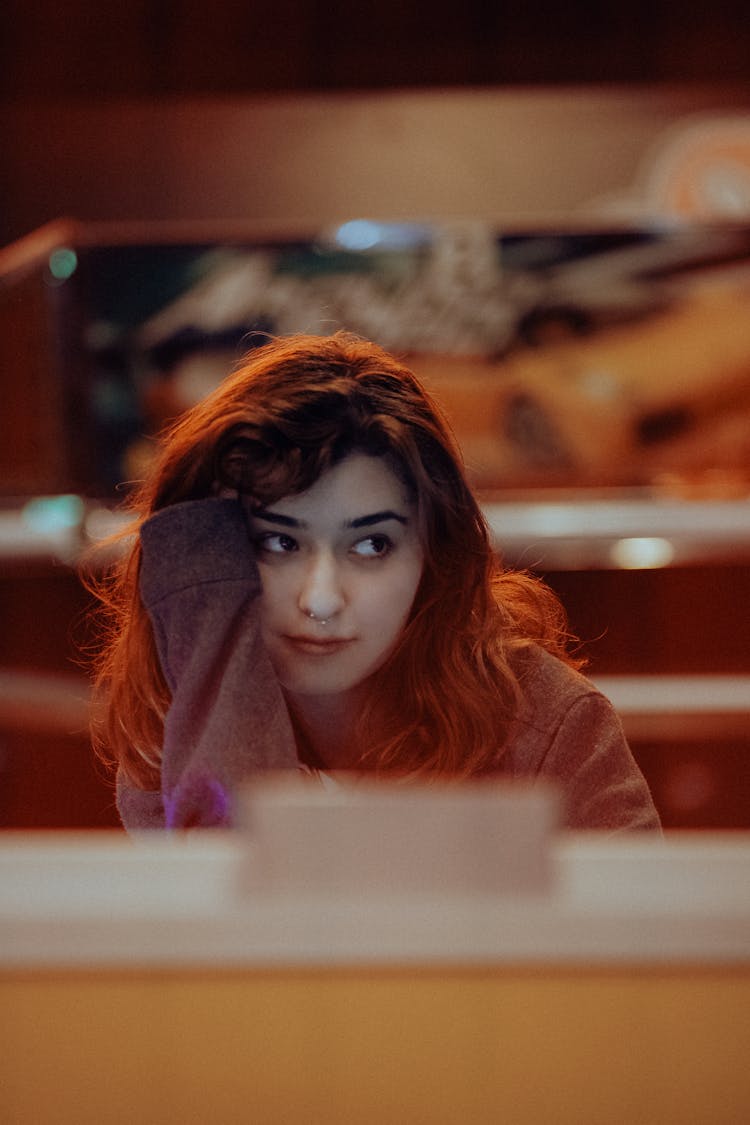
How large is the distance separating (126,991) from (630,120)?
6.87 ft

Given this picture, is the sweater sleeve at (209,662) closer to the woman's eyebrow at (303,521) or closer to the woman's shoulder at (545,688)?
the woman's eyebrow at (303,521)

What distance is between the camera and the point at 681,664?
233 centimetres

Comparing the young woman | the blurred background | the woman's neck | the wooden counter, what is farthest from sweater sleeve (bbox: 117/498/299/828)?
the blurred background

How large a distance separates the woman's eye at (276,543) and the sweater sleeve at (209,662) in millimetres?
12

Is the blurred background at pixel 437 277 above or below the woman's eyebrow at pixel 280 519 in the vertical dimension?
above

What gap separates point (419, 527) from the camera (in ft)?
2.97

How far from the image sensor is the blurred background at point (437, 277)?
1889 mm

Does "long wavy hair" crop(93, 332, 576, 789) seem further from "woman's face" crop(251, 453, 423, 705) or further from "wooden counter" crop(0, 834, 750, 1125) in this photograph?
"wooden counter" crop(0, 834, 750, 1125)

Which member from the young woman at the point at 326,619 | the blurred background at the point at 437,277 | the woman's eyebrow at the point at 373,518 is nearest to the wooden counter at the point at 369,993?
the young woman at the point at 326,619

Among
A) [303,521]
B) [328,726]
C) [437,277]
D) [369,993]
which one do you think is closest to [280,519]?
[303,521]

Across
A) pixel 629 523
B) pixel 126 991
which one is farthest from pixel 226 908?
pixel 629 523

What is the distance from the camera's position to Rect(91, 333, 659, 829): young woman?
0.84m

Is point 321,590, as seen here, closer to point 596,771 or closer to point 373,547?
point 373,547

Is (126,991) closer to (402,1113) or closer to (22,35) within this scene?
(402,1113)
